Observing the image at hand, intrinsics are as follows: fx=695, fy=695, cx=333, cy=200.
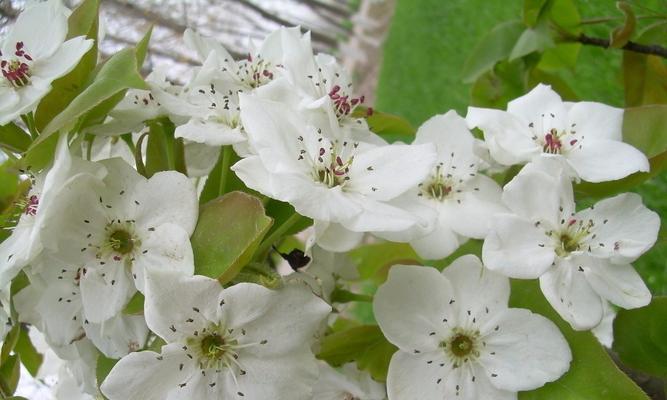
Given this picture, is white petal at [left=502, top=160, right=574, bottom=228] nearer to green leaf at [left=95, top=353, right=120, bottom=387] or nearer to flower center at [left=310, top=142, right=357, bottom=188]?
flower center at [left=310, top=142, right=357, bottom=188]

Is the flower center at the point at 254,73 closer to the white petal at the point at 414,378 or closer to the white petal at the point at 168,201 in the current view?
the white petal at the point at 168,201

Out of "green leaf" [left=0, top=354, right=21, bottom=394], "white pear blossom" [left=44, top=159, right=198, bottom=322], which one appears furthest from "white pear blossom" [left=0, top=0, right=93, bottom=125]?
"green leaf" [left=0, top=354, right=21, bottom=394]

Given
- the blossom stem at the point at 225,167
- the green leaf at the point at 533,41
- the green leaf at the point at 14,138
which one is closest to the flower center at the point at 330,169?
the blossom stem at the point at 225,167

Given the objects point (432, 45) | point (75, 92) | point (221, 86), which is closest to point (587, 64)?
point (221, 86)

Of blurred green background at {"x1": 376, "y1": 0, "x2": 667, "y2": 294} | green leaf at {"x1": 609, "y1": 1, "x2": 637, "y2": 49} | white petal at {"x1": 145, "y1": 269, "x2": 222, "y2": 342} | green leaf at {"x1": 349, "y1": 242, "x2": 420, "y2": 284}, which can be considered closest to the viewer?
white petal at {"x1": 145, "y1": 269, "x2": 222, "y2": 342}

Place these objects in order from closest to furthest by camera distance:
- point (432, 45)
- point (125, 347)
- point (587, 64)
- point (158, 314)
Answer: point (158, 314), point (125, 347), point (587, 64), point (432, 45)

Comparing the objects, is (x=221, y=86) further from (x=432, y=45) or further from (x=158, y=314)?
(x=432, y=45)

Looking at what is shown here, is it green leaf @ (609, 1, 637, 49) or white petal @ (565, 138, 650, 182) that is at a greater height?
green leaf @ (609, 1, 637, 49)
